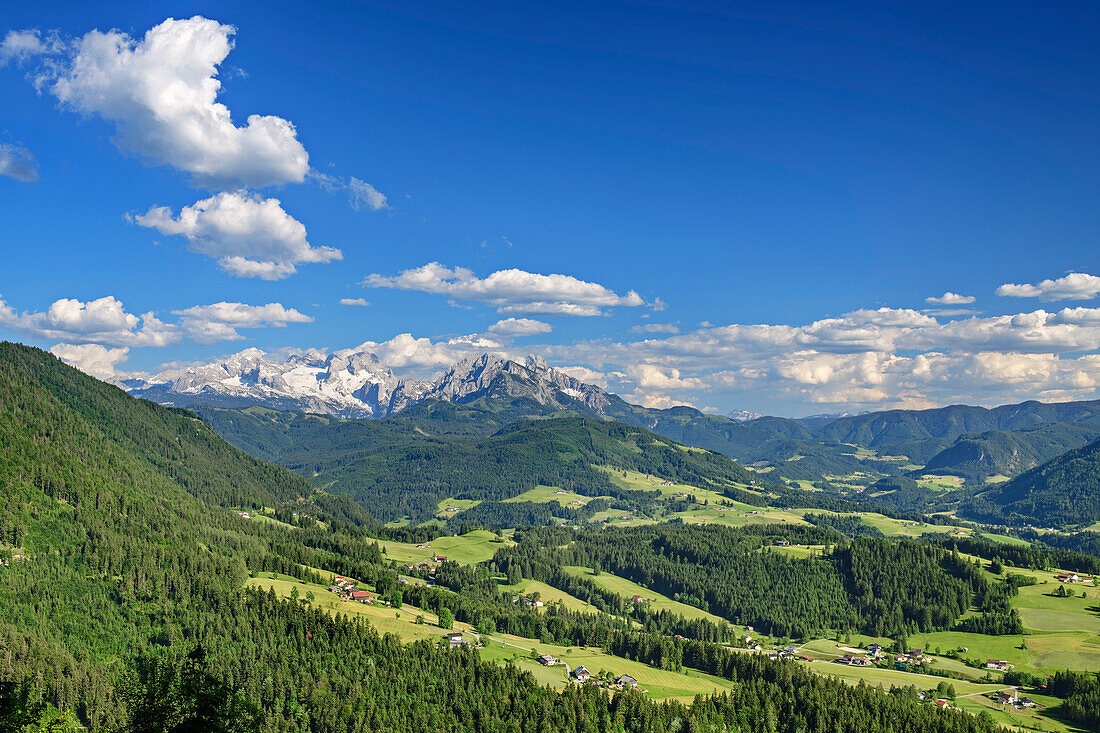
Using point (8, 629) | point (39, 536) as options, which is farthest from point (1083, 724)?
point (39, 536)

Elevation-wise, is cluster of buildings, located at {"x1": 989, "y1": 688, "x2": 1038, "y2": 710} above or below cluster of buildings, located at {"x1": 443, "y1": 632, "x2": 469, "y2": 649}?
below

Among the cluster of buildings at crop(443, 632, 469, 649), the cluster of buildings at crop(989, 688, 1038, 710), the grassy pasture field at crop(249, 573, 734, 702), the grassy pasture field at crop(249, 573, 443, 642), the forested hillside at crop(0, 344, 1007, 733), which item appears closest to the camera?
the forested hillside at crop(0, 344, 1007, 733)

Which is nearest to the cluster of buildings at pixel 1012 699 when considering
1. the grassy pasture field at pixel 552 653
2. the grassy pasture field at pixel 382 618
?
the grassy pasture field at pixel 552 653

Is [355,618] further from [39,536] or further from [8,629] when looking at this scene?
[39,536]

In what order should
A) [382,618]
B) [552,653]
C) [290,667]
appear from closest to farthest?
[290,667] < [382,618] < [552,653]

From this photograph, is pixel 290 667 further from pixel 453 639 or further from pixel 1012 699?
pixel 1012 699

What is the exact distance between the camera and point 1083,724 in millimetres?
155500

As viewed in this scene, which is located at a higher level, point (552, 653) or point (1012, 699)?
point (1012, 699)

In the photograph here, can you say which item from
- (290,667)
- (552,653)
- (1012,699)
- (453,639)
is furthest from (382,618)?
(1012,699)

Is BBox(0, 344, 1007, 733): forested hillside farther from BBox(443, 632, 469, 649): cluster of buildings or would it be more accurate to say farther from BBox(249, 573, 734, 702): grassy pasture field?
BBox(249, 573, 734, 702): grassy pasture field

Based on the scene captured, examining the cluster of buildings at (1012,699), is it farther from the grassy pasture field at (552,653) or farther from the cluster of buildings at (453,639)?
the cluster of buildings at (453,639)

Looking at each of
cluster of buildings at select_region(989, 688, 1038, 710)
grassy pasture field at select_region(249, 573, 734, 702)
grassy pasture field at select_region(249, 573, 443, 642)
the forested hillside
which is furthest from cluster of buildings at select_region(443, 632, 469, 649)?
cluster of buildings at select_region(989, 688, 1038, 710)

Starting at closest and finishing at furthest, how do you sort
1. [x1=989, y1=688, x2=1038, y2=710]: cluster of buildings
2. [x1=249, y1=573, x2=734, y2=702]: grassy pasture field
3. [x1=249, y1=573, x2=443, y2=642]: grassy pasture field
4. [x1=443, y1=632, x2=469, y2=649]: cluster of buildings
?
[x1=989, y1=688, x2=1038, y2=710]: cluster of buildings, [x1=249, y1=573, x2=734, y2=702]: grassy pasture field, [x1=443, y1=632, x2=469, y2=649]: cluster of buildings, [x1=249, y1=573, x2=443, y2=642]: grassy pasture field

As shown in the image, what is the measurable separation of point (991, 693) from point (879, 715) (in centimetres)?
5371
